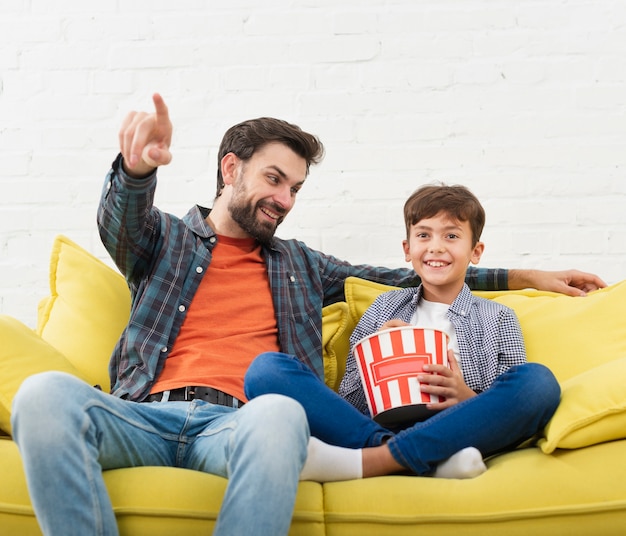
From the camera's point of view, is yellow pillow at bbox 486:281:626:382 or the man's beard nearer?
yellow pillow at bbox 486:281:626:382

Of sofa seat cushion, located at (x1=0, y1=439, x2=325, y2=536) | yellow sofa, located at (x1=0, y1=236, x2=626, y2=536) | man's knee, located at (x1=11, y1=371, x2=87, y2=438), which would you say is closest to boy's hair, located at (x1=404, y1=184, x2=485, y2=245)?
yellow sofa, located at (x1=0, y1=236, x2=626, y2=536)

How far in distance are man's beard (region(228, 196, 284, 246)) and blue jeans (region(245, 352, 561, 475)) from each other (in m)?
0.52

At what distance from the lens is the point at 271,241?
7.10ft

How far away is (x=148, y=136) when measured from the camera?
163 centimetres

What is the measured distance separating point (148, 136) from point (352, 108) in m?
1.08

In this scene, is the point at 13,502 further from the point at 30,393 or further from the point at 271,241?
the point at 271,241

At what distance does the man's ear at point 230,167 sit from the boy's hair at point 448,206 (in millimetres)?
477

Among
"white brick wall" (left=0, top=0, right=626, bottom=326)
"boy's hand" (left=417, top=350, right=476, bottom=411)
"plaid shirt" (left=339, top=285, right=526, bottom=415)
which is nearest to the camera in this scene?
"boy's hand" (left=417, top=350, right=476, bottom=411)

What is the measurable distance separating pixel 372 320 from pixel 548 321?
0.44 metres

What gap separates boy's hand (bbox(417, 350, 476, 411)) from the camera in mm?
1659

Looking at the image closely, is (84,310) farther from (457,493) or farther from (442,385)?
(457,493)

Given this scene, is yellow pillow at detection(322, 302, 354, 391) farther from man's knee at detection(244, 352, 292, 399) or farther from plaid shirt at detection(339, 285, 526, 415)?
man's knee at detection(244, 352, 292, 399)

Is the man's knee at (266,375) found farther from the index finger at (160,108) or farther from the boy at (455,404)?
the index finger at (160,108)

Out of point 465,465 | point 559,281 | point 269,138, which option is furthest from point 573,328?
point 269,138
